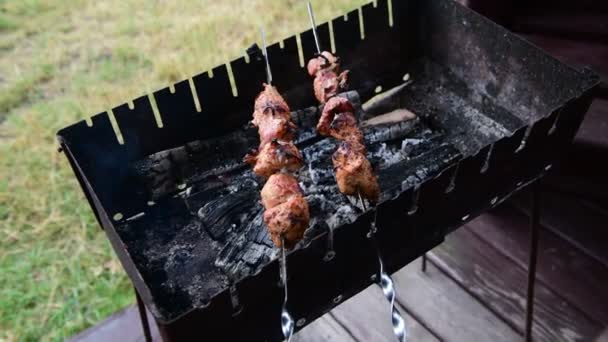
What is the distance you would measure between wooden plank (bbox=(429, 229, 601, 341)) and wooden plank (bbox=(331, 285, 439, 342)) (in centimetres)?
27

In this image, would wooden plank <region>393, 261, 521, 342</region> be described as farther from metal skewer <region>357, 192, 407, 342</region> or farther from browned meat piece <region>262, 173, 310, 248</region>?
browned meat piece <region>262, 173, 310, 248</region>

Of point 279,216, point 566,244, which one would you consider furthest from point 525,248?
point 279,216

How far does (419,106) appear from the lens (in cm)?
228

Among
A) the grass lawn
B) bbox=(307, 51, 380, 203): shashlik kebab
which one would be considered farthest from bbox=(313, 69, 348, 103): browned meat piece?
the grass lawn

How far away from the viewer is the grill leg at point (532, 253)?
1.87m

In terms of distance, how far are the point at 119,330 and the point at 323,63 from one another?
4.16 ft

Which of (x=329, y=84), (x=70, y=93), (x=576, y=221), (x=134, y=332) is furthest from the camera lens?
(x=70, y=93)

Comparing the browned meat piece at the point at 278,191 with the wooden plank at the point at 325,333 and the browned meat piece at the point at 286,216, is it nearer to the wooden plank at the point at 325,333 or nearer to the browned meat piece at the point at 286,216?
the browned meat piece at the point at 286,216

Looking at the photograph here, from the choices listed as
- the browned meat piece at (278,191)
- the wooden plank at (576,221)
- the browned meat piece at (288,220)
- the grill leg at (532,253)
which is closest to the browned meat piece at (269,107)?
the browned meat piece at (278,191)

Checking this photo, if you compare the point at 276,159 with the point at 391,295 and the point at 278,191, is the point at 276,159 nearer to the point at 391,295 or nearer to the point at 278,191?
the point at 278,191

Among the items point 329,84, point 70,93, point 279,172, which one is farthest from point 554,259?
point 70,93

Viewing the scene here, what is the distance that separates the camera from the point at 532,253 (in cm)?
194

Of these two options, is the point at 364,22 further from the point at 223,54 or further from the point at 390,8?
the point at 223,54

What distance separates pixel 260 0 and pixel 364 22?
8.74ft
